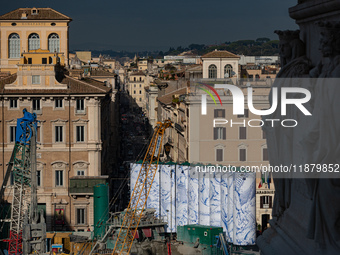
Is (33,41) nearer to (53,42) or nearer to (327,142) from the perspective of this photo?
(53,42)

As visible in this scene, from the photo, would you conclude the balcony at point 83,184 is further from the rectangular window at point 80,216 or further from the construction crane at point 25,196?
the construction crane at point 25,196

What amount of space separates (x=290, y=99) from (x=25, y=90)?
40477mm

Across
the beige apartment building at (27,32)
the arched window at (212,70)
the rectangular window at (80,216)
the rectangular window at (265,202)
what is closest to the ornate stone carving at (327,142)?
the rectangular window at (80,216)

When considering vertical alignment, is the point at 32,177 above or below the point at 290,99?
below

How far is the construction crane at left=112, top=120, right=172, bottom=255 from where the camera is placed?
40.1 metres

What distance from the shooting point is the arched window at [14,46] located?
64.9m

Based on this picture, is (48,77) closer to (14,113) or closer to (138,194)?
(14,113)

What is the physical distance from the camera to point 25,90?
47375 millimetres

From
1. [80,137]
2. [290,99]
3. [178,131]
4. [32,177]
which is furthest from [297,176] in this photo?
[178,131]

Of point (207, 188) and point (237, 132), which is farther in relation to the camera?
point (237, 132)

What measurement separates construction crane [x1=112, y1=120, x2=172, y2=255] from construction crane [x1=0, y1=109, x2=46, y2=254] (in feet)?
13.1

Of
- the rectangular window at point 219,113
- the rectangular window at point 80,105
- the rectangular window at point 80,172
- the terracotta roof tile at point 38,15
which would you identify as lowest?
the rectangular window at point 80,172

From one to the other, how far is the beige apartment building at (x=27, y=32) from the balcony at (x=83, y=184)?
67.9 feet

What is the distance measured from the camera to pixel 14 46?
65.2m
